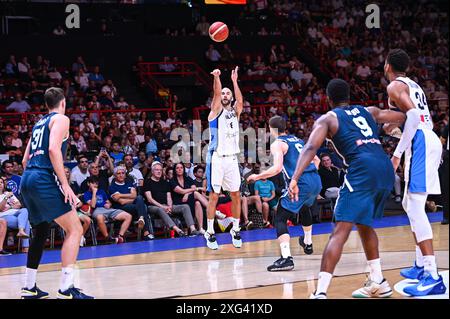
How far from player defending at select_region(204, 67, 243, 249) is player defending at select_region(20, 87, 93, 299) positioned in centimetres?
394

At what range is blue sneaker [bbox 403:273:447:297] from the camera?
6555 mm

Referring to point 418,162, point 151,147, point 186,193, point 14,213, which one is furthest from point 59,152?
point 151,147

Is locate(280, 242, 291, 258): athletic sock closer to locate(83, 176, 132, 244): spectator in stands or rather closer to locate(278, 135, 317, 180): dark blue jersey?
locate(278, 135, 317, 180): dark blue jersey

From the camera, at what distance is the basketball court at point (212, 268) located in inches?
291

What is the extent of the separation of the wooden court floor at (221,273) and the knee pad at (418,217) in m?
0.57

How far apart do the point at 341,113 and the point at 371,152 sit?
40 centimetres

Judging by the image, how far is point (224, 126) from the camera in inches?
435

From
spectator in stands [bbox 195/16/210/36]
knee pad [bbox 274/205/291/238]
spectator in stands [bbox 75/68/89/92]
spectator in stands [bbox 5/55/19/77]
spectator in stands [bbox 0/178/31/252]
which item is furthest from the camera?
A: spectator in stands [bbox 195/16/210/36]

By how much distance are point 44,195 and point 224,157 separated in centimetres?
448

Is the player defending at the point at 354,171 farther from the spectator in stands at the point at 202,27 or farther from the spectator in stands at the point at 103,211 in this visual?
the spectator in stands at the point at 202,27

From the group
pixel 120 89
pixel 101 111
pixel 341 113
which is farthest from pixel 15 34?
pixel 341 113

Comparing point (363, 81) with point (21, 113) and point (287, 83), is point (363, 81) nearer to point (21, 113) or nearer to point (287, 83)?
point (287, 83)

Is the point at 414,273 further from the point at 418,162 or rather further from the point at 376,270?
the point at 418,162

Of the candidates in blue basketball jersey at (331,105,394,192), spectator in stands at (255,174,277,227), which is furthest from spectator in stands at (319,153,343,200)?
blue basketball jersey at (331,105,394,192)
